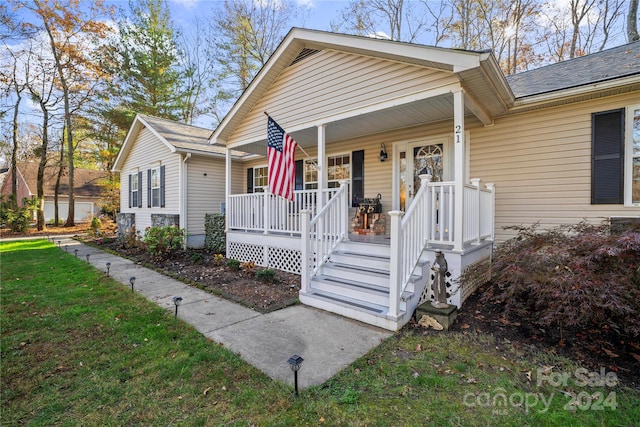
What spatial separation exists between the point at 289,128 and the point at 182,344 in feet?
16.0

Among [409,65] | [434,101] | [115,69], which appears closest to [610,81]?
[434,101]

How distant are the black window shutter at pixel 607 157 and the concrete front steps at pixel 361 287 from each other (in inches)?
127

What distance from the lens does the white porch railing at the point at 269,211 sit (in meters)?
6.45

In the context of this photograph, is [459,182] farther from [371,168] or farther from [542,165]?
[371,168]

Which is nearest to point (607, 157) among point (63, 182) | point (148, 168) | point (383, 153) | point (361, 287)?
point (383, 153)

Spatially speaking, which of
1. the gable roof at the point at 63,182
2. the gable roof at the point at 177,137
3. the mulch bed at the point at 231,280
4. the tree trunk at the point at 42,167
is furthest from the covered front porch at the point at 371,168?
the gable roof at the point at 63,182

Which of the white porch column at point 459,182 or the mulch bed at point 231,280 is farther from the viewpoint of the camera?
the mulch bed at point 231,280

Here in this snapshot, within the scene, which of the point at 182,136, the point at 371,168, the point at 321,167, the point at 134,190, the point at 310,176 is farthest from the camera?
the point at 134,190

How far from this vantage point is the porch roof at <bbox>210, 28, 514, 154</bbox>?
4.25 meters

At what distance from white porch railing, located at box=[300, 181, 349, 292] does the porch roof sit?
175cm

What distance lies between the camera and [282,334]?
3641 millimetres

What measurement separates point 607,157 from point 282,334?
18.6 ft

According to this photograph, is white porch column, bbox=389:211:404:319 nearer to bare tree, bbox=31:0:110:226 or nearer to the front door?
the front door

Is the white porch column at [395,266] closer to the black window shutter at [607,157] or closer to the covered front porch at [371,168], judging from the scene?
the covered front porch at [371,168]
